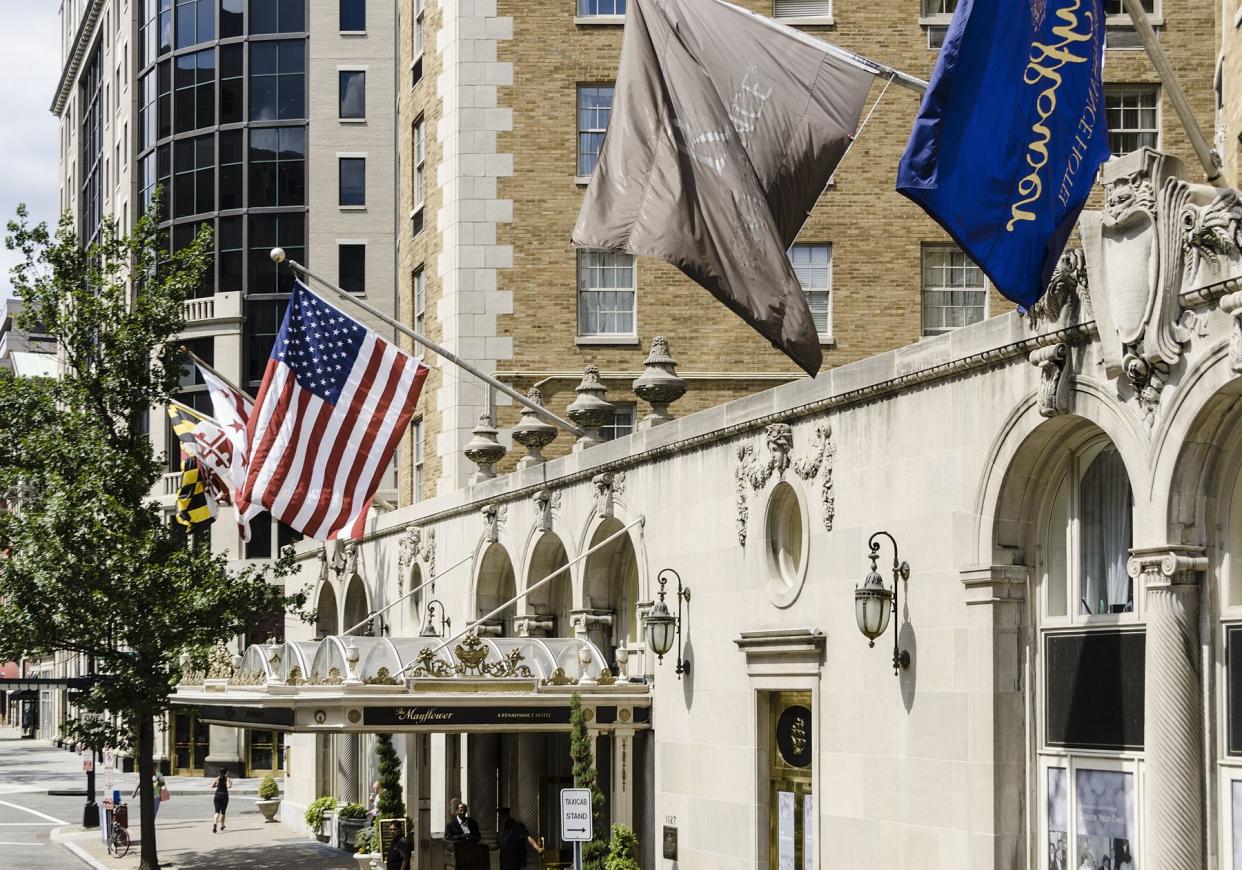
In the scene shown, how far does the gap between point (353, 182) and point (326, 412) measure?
52677 millimetres

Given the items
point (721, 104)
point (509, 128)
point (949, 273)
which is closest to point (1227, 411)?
point (721, 104)

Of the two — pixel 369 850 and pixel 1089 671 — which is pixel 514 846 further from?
pixel 1089 671

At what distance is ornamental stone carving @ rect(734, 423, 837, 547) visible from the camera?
→ 21.0 m

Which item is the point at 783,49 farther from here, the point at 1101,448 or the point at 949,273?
the point at 949,273

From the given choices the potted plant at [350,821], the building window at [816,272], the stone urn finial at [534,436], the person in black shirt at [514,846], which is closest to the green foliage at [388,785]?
the person in black shirt at [514,846]

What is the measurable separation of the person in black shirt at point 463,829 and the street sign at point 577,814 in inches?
369

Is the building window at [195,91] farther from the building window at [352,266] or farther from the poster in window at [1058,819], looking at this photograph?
the poster in window at [1058,819]

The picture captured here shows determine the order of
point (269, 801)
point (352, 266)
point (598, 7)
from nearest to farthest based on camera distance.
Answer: point (598, 7)
point (269, 801)
point (352, 266)

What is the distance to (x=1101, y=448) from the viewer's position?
17.0 meters

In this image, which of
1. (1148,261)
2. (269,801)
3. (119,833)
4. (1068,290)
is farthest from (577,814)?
(269,801)

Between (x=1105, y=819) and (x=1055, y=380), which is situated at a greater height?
(x=1055, y=380)

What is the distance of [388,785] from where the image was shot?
32.8 m

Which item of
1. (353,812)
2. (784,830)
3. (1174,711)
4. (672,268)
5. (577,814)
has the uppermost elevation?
(672,268)

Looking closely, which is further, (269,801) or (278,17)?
(278,17)
